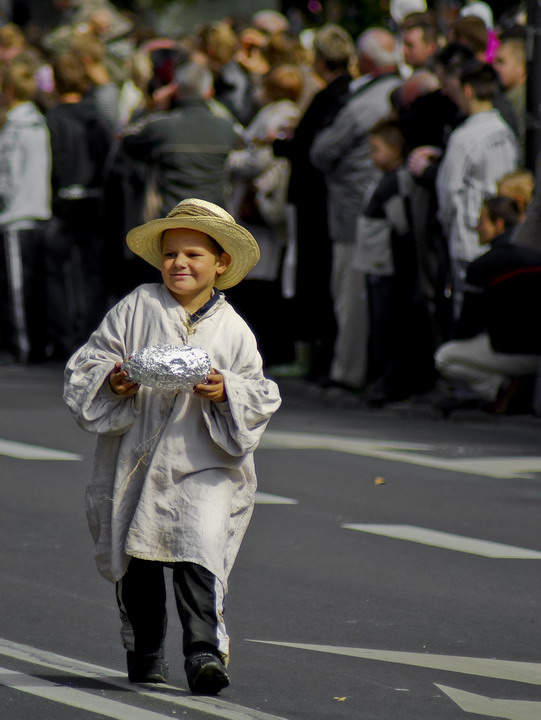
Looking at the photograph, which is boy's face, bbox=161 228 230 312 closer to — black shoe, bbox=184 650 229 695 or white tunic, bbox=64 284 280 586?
white tunic, bbox=64 284 280 586

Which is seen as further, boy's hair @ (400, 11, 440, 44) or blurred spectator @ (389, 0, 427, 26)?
blurred spectator @ (389, 0, 427, 26)

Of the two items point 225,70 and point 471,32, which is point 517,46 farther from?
point 225,70

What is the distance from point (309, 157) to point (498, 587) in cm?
684

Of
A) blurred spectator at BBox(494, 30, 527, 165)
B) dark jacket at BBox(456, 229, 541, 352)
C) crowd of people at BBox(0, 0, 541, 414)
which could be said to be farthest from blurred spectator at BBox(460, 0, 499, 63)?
dark jacket at BBox(456, 229, 541, 352)

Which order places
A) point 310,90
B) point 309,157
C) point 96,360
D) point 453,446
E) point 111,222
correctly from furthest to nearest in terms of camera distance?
1. point 111,222
2. point 310,90
3. point 309,157
4. point 453,446
5. point 96,360

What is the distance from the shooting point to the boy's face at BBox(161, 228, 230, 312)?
17.3 ft

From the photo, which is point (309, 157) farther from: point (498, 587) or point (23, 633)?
point (23, 633)

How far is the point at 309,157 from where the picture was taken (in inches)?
527

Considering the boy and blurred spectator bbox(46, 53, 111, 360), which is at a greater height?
the boy

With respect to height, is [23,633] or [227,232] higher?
[227,232]

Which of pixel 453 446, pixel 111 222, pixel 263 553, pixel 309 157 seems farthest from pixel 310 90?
pixel 263 553

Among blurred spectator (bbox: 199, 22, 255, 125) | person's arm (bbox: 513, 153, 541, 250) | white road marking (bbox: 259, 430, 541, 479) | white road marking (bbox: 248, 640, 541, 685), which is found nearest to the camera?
white road marking (bbox: 248, 640, 541, 685)

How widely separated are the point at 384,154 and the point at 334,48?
1.17 metres

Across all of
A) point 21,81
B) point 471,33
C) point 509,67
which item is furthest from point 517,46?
point 21,81
